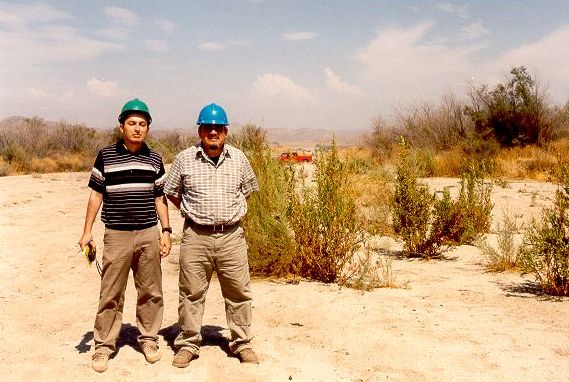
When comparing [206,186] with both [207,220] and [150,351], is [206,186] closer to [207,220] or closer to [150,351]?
[207,220]

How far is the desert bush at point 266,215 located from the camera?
22.2 ft

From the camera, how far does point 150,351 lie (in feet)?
14.0

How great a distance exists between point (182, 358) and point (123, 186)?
1430 millimetres

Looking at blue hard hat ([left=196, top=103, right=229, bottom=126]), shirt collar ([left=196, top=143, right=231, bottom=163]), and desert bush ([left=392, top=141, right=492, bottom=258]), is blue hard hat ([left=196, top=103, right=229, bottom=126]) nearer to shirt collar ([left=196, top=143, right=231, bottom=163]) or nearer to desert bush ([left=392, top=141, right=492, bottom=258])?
shirt collar ([left=196, top=143, right=231, bottom=163])

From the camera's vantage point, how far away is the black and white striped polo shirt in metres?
4.05

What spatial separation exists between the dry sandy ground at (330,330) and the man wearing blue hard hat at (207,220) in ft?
1.24

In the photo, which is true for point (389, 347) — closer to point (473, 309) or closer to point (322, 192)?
point (473, 309)

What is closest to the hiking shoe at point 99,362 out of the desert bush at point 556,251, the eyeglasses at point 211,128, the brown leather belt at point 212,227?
the brown leather belt at point 212,227

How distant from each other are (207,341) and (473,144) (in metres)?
18.1

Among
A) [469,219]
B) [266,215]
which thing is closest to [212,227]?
[266,215]

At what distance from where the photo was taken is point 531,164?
1814 cm

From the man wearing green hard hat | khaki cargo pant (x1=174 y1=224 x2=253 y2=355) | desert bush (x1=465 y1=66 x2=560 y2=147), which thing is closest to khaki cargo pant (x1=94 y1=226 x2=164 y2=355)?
the man wearing green hard hat

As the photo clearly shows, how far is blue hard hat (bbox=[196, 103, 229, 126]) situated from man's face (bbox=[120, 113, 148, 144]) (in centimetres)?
46

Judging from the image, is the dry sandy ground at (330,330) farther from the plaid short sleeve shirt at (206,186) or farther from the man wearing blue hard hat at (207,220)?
the plaid short sleeve shirt at (206,186)
